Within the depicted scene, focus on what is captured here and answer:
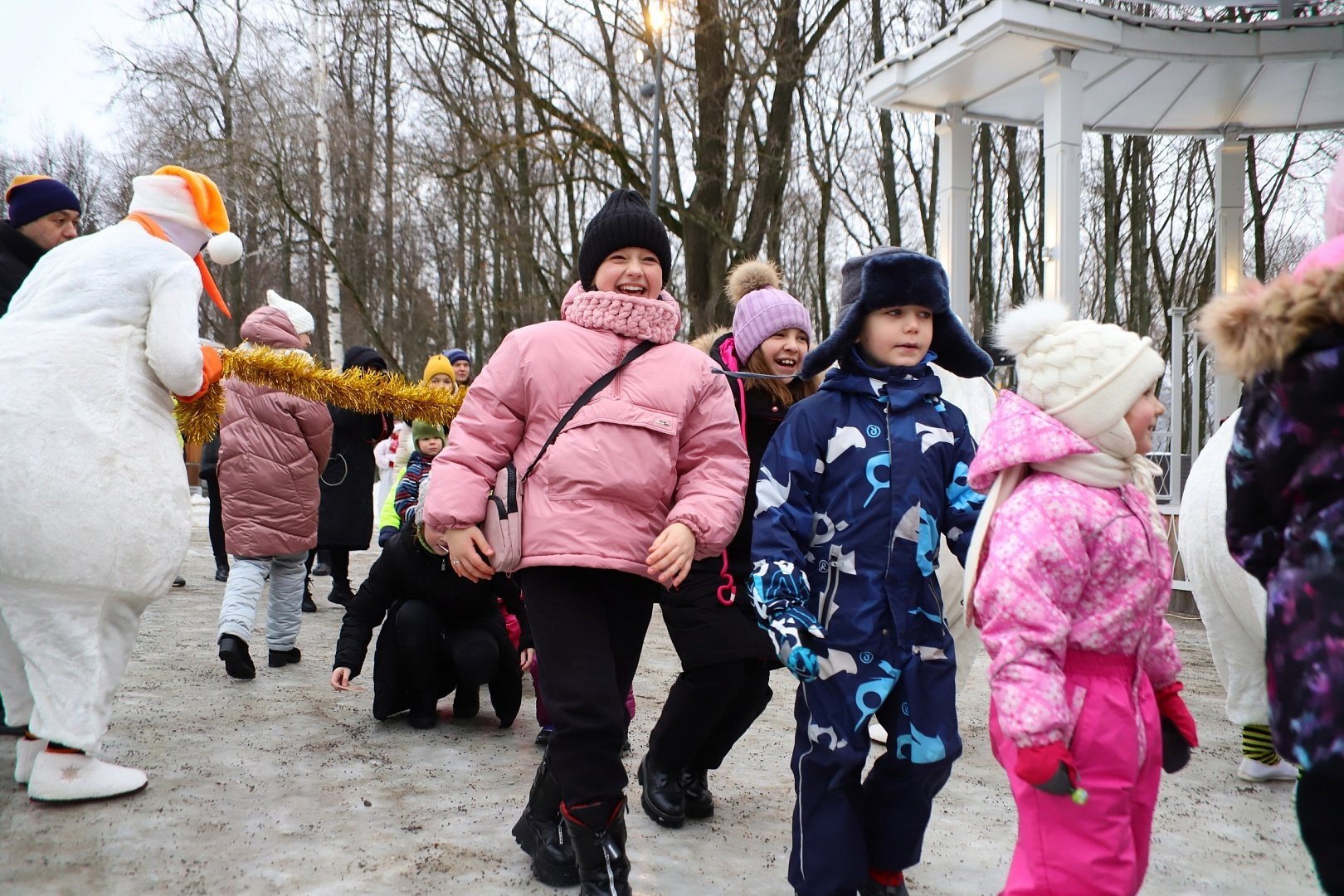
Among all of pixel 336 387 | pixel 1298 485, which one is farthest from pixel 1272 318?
pixel 336 387

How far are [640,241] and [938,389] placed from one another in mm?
913

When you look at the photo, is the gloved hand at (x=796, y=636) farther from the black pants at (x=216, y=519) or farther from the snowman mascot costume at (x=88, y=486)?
the black pants at (x=216, y=519)

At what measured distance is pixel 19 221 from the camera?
14.5 ft

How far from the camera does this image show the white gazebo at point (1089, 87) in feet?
27.4

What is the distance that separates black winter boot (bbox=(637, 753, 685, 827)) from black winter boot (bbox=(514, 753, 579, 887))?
1.54 ft

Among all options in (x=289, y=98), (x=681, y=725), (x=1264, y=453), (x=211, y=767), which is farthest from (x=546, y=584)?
(x=289, y=98)

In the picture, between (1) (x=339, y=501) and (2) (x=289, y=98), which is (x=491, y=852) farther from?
(2) (x=289, y=98)

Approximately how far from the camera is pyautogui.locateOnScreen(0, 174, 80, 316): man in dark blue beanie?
4.38 meters

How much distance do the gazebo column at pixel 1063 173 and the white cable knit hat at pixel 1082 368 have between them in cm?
632

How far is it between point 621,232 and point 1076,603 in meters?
1.57

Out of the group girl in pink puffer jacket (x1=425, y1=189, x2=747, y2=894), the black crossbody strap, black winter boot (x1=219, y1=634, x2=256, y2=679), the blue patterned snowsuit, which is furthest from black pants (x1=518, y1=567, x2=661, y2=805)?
black winter boot (x1=219, y1=634, x2=256, y2=679)

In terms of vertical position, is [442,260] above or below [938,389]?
above

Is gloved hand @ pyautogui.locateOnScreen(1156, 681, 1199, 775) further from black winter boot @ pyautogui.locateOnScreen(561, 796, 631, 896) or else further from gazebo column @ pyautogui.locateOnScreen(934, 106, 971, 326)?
gazebo column @ pyautogui.locateOnScreen(934, 106, 971, 326)

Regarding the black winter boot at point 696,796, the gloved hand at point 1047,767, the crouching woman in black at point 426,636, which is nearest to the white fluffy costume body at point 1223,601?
the black winter boot at point 696,796
